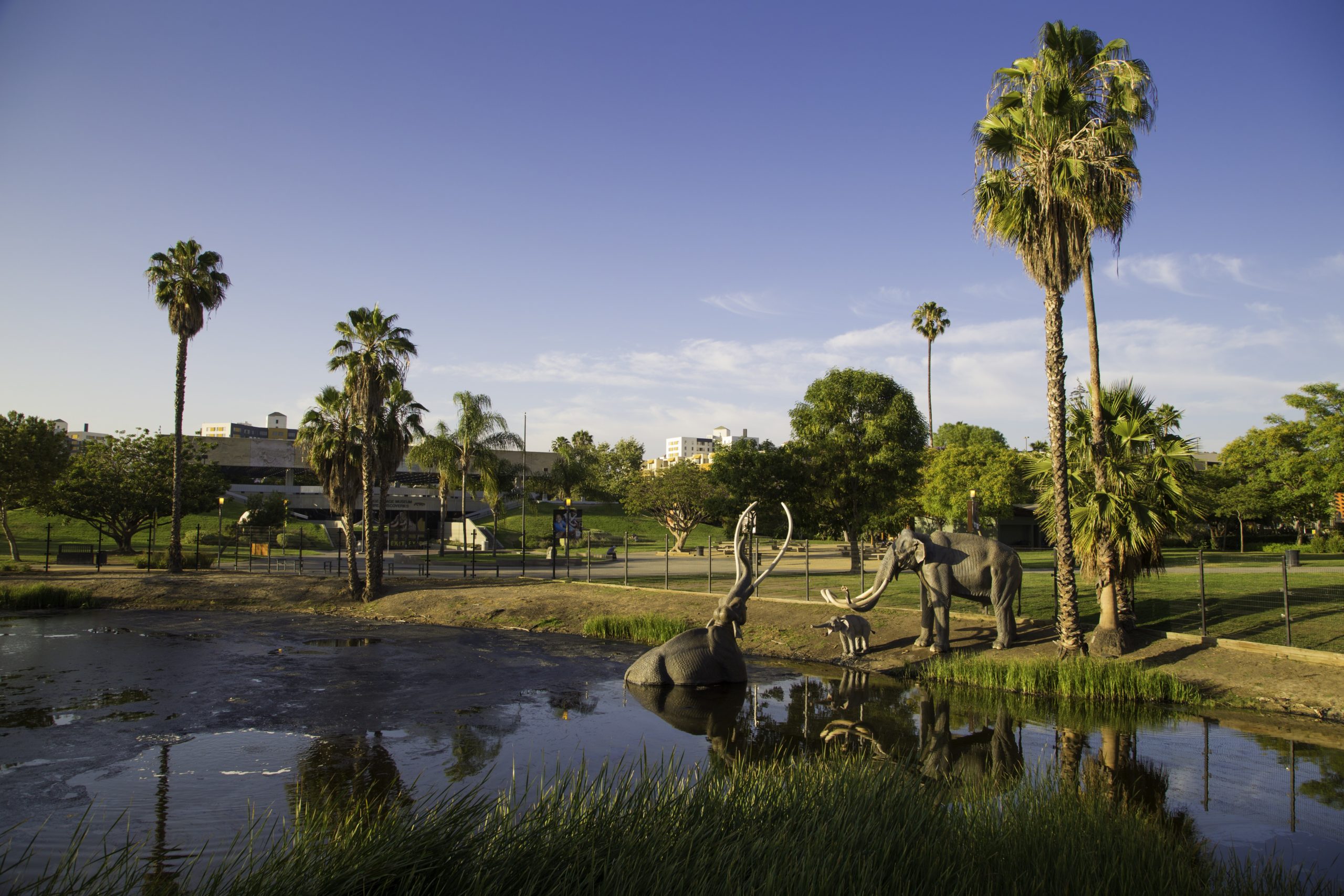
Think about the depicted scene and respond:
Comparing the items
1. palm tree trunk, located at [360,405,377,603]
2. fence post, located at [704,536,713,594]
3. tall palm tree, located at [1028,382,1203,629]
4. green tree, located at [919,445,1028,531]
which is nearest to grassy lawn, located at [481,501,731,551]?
green tree, located at [919,445,1028,531]

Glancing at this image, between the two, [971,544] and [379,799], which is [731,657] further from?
[379,799]

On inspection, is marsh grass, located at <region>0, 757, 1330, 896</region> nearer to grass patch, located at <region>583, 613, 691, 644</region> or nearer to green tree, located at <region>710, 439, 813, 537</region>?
grass patch, located at <region>583, 613, 691, 644</region>

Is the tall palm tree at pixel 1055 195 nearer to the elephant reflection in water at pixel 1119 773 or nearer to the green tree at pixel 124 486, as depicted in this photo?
the elephant reflection in water at pixel 1119 773

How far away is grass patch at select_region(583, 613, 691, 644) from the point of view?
2334 cm

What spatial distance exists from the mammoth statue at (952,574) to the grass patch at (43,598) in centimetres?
2782

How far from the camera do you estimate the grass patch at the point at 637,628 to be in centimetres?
2334

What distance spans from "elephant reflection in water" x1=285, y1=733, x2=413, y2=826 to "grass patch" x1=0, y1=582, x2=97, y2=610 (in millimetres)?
24164

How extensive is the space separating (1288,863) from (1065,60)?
16.0m

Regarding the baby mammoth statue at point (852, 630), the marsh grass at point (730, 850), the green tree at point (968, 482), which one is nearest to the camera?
the marsh grass at point (730, 850)

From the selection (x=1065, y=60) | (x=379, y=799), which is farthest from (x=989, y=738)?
(x=1065, y=60)

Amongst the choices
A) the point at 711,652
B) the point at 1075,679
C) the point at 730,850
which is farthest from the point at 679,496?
the point at 730,850

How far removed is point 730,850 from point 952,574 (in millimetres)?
13831

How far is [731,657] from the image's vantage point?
17016 mm

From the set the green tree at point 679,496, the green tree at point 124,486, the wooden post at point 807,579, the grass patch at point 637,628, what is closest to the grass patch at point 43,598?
the green tree at point 124,486
